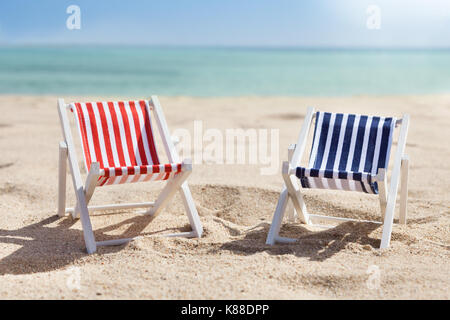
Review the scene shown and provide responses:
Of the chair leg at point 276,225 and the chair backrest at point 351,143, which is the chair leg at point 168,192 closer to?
the chair leg at point 276,225

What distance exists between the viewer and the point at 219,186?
175 inches

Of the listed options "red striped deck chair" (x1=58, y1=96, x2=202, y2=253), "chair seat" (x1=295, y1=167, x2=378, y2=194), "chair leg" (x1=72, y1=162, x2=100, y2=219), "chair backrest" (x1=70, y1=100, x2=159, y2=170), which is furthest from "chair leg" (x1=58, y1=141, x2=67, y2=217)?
"chair seat" (x1=295, y1=167, x2=378, y2=194)

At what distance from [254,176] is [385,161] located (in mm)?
1681

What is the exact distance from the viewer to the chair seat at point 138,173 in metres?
3.23

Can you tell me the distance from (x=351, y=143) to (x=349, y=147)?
30mm

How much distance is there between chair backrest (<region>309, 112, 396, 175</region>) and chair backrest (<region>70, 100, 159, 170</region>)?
44.0 inches

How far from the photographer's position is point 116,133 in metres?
3.81

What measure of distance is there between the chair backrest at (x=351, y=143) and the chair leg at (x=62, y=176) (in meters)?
1.61

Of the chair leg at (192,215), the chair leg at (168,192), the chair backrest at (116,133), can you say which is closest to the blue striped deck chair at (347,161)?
the chair leg at (192,215)

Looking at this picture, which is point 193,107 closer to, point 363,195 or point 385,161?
point 363,195

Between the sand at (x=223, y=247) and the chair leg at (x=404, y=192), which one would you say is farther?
the chair leg at (x=404, y=192)

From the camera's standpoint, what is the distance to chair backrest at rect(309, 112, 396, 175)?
140 inches

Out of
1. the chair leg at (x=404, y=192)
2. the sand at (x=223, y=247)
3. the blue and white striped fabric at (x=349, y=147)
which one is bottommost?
the sand at (x=223, y=247)

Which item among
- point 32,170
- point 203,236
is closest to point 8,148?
point 32,170
